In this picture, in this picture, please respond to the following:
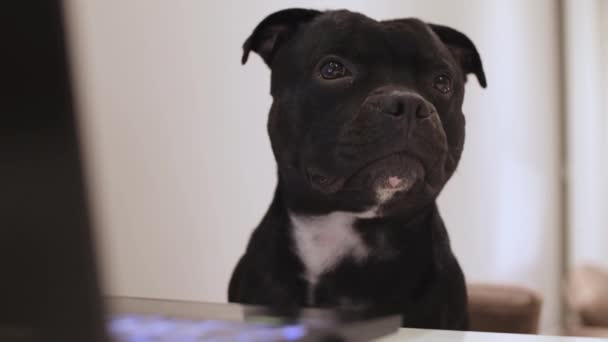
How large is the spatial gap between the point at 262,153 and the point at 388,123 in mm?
215

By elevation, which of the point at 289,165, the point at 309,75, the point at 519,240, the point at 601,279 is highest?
the point at 309,75

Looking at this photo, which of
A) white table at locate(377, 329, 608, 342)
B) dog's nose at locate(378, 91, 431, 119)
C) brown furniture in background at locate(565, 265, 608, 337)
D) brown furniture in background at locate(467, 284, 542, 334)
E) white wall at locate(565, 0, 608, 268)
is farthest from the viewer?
brown furniture in background at locate(565, 265, 608, 337)

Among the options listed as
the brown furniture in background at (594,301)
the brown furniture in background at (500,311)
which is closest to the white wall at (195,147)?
the brown furniture in background at (500,311)

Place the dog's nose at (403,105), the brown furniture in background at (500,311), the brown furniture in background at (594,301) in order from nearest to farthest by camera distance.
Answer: the dog's nose at (403,105) → the brown furniture in background at (500,311) → the brown furniture in background at (594,301)

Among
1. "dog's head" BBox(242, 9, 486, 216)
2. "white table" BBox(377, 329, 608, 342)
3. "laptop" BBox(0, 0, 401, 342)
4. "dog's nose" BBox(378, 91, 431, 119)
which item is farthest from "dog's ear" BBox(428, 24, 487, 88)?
"laptop" BBox(0, 0, 401, 342)

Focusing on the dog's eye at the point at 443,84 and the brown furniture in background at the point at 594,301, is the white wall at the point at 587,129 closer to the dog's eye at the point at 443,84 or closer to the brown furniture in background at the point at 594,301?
the brown furniture in background at the point at 594,301

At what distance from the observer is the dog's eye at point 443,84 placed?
820 millimetres

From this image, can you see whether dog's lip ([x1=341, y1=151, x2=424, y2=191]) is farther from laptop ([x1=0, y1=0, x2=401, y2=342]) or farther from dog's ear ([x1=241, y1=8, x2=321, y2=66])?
laptop ([x1=0, y1=0, x2=401, y2=342])

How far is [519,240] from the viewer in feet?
3.26

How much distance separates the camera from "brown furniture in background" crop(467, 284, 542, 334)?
875 millimetres

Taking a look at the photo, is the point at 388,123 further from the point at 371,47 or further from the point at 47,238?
the point at 47,238

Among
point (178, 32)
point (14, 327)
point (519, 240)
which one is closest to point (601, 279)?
point (519, 240)

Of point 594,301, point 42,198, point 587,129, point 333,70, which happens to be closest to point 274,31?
point 333,70

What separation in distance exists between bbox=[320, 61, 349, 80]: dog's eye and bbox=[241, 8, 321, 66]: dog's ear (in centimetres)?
8
